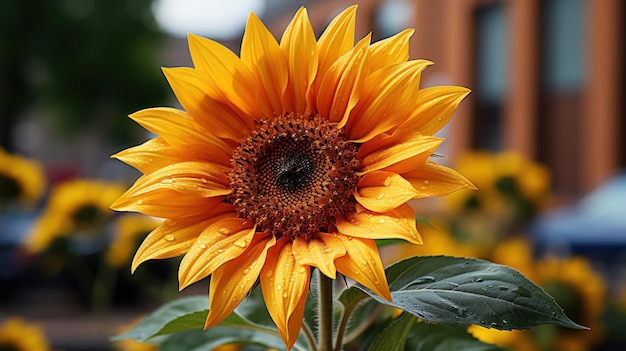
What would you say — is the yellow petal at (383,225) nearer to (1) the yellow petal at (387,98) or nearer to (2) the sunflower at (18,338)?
(1) the yellow petal at (387,98)

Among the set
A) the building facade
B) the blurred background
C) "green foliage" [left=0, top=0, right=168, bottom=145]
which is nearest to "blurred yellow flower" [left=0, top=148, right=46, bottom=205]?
the blurred background

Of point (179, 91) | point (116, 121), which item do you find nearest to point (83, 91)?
point (116, 121)

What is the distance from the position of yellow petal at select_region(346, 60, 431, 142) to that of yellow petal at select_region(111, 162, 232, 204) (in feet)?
0.52

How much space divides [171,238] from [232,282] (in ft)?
0.28

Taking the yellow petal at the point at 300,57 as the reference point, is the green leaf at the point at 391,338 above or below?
below

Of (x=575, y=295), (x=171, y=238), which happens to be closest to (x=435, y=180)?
(x=171, y=238)

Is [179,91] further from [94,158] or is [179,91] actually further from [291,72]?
[94,158]

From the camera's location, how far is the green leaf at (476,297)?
64cm

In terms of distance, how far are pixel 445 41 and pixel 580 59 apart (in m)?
3.97

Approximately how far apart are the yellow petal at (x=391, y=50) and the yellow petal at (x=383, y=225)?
0.49ft

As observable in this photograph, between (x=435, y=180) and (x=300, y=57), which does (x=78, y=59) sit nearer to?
(x=300, y=57)

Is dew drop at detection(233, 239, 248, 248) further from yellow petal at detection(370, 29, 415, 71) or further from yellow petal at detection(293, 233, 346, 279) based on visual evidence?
yellow petal at detection(370, 29, 415, 71)

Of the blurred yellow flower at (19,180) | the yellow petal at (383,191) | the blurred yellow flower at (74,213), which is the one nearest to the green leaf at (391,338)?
the yellow petal at (383,191)

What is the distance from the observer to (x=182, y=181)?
2.48 ft
